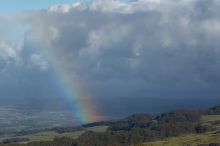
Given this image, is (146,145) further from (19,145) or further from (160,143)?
(19,145)

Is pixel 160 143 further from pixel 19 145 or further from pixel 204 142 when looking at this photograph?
pixel 19 145

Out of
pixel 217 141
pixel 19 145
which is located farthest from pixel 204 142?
pixel 19 145

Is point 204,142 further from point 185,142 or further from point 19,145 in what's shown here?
point 19,145

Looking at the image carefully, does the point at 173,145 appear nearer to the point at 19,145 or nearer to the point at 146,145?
the point at 146,145

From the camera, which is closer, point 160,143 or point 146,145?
point 146,145

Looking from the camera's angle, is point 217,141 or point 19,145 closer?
point 217,141

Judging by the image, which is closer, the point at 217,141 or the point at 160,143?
the point at 217,141

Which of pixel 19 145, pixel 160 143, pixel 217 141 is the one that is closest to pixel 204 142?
pixel 217 141
